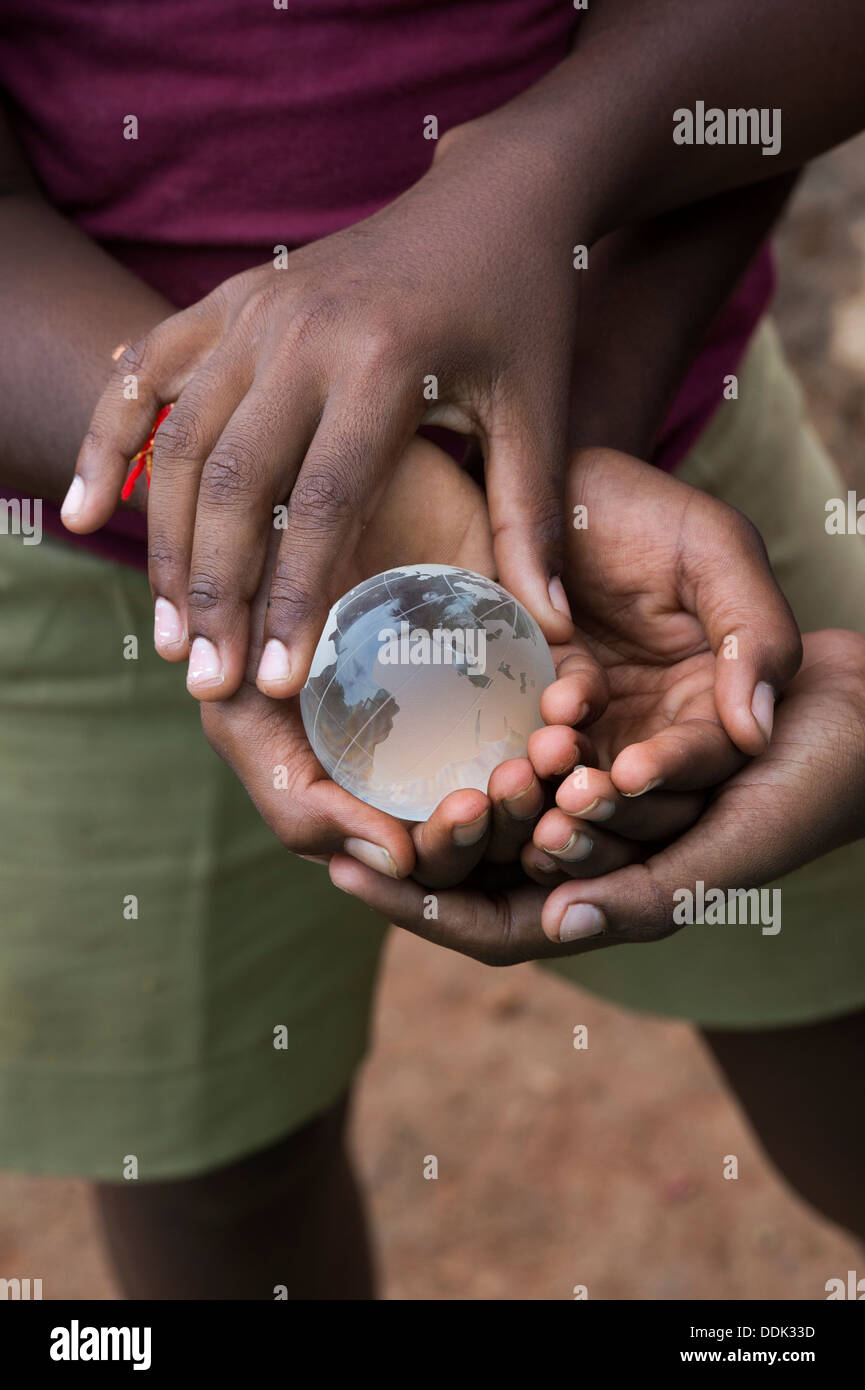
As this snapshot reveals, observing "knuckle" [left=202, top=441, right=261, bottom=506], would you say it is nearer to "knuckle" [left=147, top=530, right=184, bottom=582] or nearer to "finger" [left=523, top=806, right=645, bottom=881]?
"knuckle" [left=147, top=530, right=184, bottom=582]

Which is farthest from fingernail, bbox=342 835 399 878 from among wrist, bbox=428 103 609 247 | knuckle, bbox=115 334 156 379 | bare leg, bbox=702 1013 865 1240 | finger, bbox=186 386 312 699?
bare leg, bbox=702 1013 865 1240

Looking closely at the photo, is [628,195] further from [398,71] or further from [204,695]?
[204,695]

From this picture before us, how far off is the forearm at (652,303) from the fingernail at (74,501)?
0.67 meters

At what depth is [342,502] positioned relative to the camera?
145cm

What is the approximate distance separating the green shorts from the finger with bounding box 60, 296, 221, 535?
287 millimetres

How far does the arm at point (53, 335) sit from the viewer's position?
1643mm

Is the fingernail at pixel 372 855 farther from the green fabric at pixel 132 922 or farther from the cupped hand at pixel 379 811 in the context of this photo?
the green fabric at pixel 132 922

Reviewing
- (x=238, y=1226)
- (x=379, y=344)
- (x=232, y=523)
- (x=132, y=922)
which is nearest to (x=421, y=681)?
(x=232, y=523)

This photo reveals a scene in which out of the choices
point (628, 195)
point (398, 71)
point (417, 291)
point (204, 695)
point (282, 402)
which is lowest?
point (204, 695)

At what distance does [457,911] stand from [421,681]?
0.27 m
